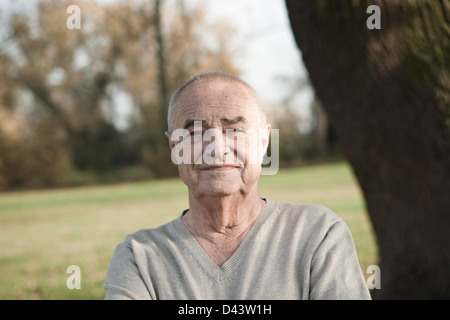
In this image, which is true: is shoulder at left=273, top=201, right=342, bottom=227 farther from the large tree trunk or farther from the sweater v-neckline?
the large tree trunk

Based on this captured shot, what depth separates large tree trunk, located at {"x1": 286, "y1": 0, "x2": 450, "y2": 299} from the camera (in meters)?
3.88

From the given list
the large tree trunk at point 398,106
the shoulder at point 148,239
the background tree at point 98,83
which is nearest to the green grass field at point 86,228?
the large tree trunk at point 398,106

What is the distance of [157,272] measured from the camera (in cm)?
177

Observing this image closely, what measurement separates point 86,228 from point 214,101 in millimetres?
10002

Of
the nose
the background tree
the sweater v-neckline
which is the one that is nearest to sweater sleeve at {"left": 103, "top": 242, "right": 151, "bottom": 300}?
the sweater v-neckline

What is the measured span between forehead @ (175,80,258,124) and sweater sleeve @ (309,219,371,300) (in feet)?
1.66

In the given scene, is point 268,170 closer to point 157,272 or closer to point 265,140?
point 265,140

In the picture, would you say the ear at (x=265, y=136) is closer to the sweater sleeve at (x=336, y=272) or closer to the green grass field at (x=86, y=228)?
the sweater sleeve at (x=336, y=272)

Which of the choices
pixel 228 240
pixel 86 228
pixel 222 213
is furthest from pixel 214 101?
pixel 86 228

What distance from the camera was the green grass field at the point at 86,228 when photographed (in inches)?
261

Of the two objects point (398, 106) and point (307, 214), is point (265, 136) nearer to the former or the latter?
point (307, 214)

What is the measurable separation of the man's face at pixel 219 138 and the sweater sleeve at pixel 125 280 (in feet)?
1.06

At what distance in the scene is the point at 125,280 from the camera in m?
1.76
